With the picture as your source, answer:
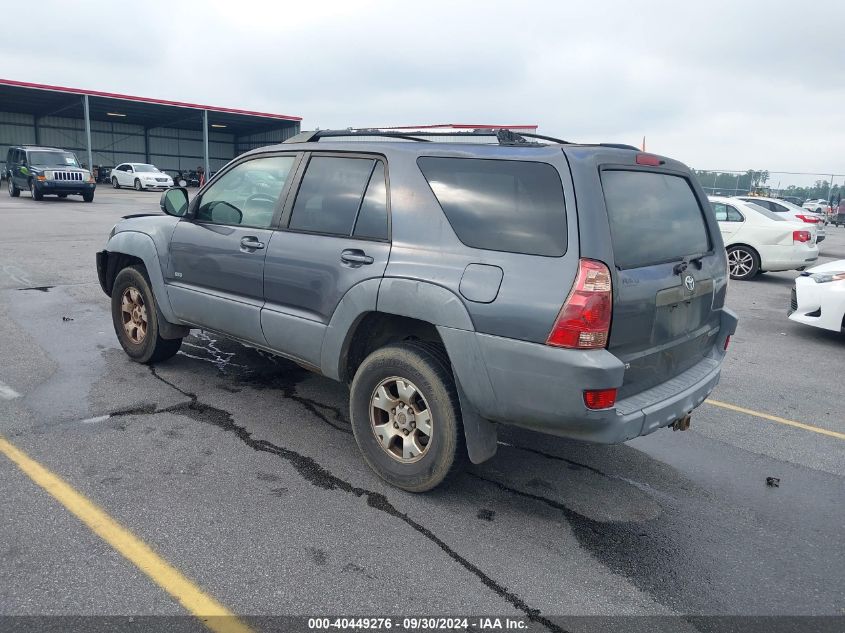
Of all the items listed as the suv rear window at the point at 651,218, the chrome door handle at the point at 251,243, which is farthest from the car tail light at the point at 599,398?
the chrome door handle at the point at 251,243

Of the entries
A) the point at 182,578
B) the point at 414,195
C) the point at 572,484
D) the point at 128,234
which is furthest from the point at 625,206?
the point at 128,234

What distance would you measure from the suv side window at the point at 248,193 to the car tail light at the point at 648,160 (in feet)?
7.10

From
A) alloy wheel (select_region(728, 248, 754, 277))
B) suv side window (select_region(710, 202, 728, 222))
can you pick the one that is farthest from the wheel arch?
alloy wheel (select_region(728, 248, 754, 277))

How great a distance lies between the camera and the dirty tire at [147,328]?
205 inches

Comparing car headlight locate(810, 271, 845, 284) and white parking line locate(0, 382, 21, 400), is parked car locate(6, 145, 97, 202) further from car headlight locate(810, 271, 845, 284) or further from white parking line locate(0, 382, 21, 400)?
car headlight locate(810, 271, 845, 284)

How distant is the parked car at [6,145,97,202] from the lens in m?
24.1

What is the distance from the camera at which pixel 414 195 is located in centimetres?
349

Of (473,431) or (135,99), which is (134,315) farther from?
(135,99)

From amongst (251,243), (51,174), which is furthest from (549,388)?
(51,174)

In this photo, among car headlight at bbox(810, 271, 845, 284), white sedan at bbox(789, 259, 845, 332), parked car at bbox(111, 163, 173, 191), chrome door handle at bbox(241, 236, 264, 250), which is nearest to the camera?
chrome door handle at bbox(241, 236, 264, 250)

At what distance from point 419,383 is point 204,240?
2.20m

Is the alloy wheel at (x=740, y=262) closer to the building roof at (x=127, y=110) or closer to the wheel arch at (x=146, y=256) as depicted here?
the wheel arch at (x=146, y=256)

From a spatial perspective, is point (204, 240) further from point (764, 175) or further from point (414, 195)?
point (764, 175)

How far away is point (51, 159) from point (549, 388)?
27.1 m
